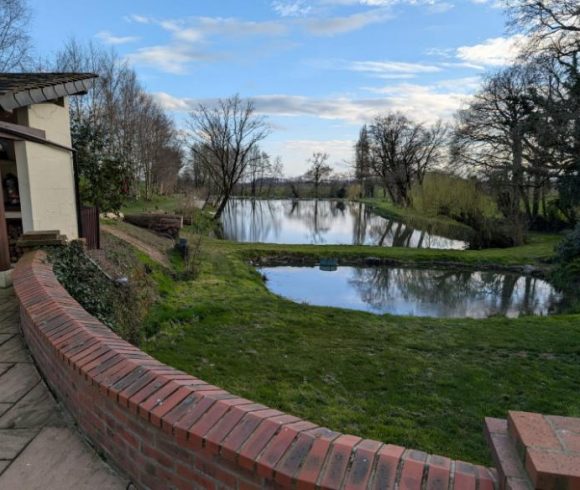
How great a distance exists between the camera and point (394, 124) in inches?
1871

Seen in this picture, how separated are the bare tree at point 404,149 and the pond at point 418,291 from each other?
30.3 meters

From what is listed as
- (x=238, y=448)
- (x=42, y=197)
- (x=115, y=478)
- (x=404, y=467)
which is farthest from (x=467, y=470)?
(x=42, y=197)

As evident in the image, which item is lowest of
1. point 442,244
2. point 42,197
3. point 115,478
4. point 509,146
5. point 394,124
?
point 442,244

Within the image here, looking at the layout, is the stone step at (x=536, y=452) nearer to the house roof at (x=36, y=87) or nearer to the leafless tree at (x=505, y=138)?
the house roof at (x=36, y=87)

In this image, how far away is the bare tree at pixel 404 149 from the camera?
151 ft

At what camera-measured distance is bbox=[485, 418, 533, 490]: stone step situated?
48.9 inches

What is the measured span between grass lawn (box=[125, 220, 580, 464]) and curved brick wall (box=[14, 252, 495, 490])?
272cm

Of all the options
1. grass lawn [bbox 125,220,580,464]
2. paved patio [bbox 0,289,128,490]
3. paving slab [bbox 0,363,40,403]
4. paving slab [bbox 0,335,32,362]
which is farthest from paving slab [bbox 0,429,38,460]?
grass lawn [bbox 125,220,580,464]

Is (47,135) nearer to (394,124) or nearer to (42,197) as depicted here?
(42,197)

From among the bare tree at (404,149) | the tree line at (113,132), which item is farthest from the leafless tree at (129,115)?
the bare tree at (404,149)

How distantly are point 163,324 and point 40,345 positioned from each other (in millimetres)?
4233

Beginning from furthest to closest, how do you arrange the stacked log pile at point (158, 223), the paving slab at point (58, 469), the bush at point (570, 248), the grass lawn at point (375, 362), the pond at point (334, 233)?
the pond at point (334, 233) < the stacked log pile at point (158, 223) < the bush at point (570, 248) < the grass lawn at point (375, 362) < the paving slab at point (58, 469)

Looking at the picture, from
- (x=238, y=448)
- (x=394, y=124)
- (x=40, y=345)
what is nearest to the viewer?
(x=238, y=448)

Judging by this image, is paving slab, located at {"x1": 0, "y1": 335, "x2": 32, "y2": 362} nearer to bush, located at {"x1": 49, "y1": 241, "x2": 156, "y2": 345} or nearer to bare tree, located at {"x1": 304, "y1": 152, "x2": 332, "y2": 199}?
bush, located at {"x1": 49, "y1": 241, "x2": 156, "y2": 345}
